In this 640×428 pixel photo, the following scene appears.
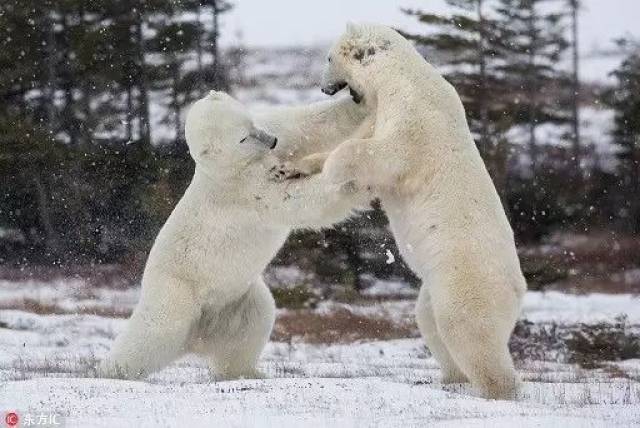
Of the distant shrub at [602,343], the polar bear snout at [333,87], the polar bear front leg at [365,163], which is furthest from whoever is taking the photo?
the distant shrub at [602,343]

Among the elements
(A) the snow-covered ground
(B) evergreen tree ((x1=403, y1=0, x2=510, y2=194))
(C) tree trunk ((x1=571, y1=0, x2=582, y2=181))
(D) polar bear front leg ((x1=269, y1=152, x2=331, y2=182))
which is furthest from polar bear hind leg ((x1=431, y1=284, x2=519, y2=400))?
(C) tree trunk ((x1=571, y1=0, x2=582, y2=181))

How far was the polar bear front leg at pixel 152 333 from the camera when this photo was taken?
7.19m

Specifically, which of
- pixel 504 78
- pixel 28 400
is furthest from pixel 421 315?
pixel 504 78

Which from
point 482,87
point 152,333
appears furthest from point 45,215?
point 152,333

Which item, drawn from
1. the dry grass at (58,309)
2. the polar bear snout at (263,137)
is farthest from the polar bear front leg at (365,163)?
the dry grass at (58,309)

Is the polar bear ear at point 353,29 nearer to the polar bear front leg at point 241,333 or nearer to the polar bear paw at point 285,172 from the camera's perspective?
the polar bear paw at point 285,172

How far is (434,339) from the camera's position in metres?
6.95

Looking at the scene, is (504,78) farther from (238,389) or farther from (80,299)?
(238,389)

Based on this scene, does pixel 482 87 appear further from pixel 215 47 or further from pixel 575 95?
pixel 215 47

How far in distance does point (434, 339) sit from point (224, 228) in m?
1.65

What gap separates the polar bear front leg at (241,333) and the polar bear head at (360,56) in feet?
5.39

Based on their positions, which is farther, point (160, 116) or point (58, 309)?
point (160, 116)

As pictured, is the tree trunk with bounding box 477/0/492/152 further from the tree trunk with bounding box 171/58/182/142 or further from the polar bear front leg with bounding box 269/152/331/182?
the polar bear front leg with bounding box 269/152/331/182

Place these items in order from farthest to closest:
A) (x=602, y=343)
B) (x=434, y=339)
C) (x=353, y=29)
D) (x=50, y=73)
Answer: (x=50, y=73), (x=602, y=343), (x=353, y=29), (x=434, y=339)
